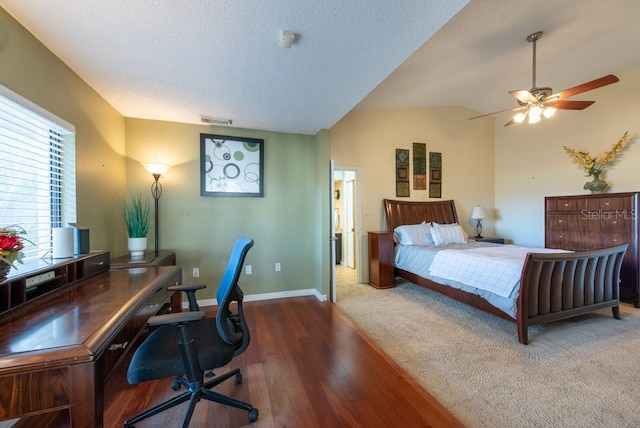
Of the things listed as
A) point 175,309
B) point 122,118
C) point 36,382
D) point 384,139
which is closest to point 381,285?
point 384,139

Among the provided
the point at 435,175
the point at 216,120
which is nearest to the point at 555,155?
the point at 435,175

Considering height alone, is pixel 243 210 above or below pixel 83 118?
below

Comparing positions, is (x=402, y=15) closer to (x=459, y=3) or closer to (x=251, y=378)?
(x=459, y=3)

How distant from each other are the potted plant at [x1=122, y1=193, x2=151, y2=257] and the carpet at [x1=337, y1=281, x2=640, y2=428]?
2405mm

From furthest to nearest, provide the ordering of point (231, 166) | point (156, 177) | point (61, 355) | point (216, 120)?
1. point (231, 166)
2. point (216, 120)
3. point (156, 177)
4. point (61, 355)

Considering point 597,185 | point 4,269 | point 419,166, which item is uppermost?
point 419,166

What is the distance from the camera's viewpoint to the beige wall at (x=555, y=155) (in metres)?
3.57

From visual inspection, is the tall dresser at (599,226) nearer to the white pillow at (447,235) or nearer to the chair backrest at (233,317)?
the white pillow at (447,235)

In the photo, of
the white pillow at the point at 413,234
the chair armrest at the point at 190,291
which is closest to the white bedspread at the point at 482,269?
the white pillow at the point at 413,234

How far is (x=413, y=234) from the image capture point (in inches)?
166

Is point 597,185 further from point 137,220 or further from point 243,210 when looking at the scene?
point 137,220

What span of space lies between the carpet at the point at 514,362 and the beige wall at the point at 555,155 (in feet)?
6.34

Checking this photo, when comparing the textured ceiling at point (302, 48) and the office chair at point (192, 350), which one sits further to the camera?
the textured ceiling at point (302, 48)

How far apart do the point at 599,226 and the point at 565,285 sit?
1802 mm
